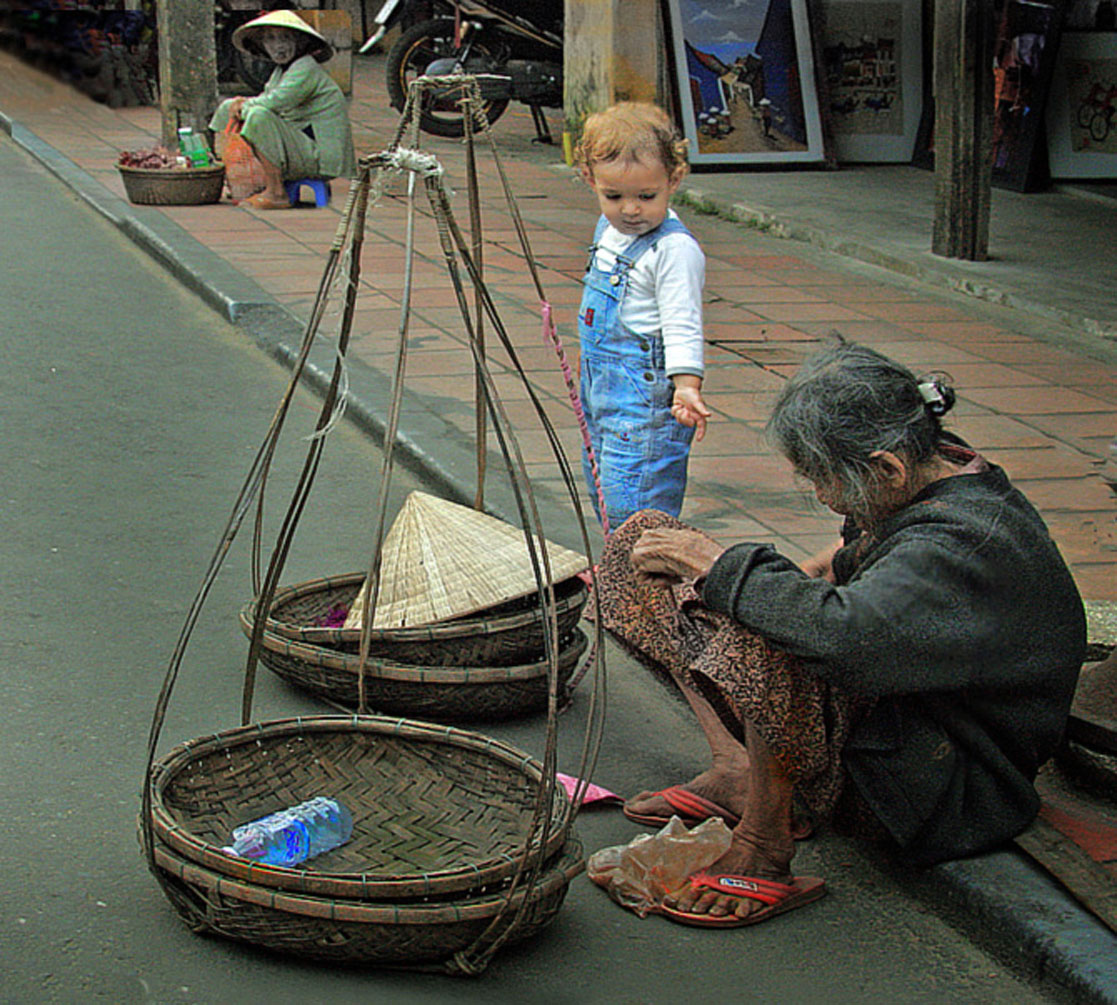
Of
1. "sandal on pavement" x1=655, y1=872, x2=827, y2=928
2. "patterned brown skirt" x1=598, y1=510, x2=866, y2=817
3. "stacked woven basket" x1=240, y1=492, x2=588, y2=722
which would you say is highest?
"patterned brown skirt" x1=598, y1=510, x2=866, y2=817

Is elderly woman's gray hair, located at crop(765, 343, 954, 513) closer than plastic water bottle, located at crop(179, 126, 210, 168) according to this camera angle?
Yes

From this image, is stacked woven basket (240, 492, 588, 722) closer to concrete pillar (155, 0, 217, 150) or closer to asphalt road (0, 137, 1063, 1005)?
asphalt road (0, 137, 1063, 1005)

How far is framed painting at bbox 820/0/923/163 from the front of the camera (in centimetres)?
1116

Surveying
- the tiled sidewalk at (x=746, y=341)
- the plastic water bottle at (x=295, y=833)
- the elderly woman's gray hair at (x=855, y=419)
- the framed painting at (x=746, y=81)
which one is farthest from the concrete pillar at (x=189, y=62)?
the elderly woman's gray hair at (x=855, y=419)

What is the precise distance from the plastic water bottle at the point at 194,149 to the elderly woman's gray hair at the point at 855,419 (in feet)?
26.4

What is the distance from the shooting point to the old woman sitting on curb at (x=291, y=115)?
9.28 meters

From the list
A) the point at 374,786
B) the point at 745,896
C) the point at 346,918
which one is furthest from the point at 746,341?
the point at 346,918

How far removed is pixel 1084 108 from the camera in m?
9.76

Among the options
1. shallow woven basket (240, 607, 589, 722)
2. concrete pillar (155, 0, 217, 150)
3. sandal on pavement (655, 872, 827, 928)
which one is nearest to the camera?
sandal on pavement (655, 872, 827, 928)

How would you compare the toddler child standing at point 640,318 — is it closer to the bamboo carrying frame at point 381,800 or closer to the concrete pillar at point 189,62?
the bamboo carrying frame at point 381,800

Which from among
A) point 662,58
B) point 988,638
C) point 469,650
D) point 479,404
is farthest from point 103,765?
point 662,58

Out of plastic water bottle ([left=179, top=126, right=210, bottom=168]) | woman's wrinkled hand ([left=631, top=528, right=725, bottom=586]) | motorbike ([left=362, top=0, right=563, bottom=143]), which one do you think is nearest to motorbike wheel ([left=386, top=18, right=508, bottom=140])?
motorbike ([left=362, top=0, right=563, bottom=143])

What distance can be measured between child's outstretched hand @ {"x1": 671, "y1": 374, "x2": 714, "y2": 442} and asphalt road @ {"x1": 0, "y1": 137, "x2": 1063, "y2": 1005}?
0.64m

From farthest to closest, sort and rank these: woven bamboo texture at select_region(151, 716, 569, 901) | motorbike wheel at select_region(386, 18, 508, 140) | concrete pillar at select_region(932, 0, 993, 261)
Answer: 1. motorbike wheel at select_region(386, 18, 508, 140)
2. concrete pillar at select_region(932, 0, 993, 261)
3. woven bamboo texture at select_region(151, 716, 569, 901)
